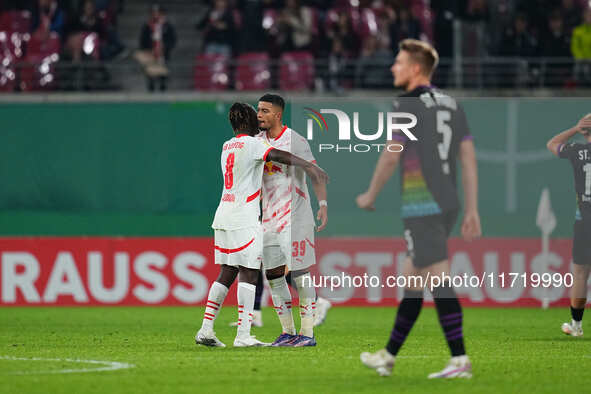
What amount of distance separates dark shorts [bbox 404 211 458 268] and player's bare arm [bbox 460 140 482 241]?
13cm

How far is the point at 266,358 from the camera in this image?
7.91 meters

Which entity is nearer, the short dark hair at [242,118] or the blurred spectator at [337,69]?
the short dark hair at [242,118]

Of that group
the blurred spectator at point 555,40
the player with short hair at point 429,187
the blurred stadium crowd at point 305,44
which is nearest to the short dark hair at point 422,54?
the player with short hair at point 429,187

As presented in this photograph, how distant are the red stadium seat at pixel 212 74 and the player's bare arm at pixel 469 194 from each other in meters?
11.5

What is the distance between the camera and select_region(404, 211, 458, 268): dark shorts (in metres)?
6.50

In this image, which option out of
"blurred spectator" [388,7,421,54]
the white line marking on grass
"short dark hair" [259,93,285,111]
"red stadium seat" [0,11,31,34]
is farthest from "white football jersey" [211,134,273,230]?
"red stadium seat" [0,11,31,34]

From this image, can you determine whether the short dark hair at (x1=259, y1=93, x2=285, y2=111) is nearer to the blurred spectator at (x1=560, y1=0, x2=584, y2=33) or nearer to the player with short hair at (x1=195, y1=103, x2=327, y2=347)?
the player with short hair at (x1=195, y1=103, x2=327, y2=347)

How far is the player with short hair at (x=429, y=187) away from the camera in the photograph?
256 inches

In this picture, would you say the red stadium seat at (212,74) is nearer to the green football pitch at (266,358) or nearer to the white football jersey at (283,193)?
Answer: the green football pitch at (266,358)

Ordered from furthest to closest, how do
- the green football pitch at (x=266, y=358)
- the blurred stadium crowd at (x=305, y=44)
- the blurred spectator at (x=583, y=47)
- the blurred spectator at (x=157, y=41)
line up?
the blurred spectator at (x=157, y=41), the blurred stadium crowd at (x=305, y=44), the blurred spectator at (x=583, y=47), the green football pitch at (x=266, y=358)

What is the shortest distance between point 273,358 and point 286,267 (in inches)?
49.7

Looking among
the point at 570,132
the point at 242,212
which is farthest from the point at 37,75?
the point at 570,132

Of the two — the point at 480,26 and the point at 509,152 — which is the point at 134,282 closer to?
the point at 509,152

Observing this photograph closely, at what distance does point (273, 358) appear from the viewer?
7.93 m
